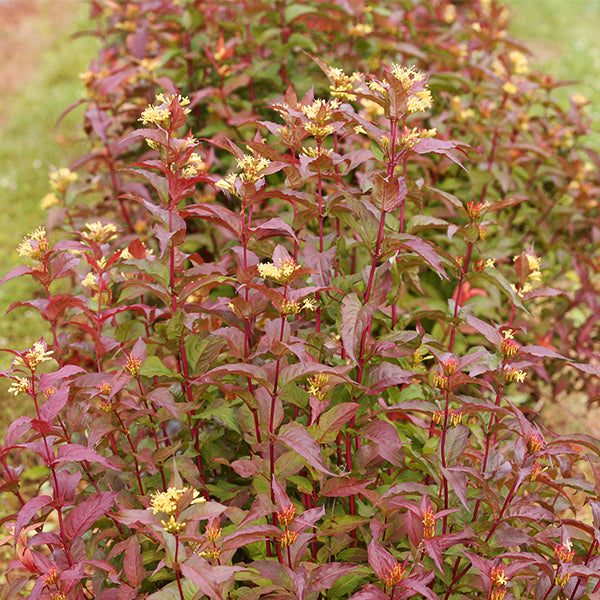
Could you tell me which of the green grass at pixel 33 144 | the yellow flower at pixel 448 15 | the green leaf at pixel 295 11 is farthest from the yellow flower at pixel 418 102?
the green grass at pixel 33 144

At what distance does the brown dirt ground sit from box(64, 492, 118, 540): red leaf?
6842 mm

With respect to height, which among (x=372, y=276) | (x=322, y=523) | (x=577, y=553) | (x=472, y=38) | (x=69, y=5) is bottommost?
(x=577, y=553)

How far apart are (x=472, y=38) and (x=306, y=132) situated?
259 centimetres

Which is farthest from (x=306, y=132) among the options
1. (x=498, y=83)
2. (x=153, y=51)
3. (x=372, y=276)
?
(x=153, y=51)

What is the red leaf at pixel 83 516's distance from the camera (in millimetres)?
1367

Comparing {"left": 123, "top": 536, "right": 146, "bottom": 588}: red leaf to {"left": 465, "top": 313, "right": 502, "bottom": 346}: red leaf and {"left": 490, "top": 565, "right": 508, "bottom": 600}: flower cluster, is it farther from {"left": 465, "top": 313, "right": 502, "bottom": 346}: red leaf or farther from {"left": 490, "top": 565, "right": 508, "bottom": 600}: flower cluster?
{"left": 465, "top": 313, "right": 502, "bottom": 346}: red leaf

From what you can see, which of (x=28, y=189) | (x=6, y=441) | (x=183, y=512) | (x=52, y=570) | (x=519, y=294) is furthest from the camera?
(x=28, y=189)

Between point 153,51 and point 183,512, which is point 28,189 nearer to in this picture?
point 153,51

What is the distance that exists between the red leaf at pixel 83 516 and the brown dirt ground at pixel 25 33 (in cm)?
684

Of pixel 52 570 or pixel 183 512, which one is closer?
pixel 183 512

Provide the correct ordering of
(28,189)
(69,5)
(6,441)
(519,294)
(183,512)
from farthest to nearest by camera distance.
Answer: (69,5), (28,189), (519,294), (6,441), (183,512)

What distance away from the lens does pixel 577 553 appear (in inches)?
59.2

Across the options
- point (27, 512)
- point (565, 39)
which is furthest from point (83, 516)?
point (565, 39)

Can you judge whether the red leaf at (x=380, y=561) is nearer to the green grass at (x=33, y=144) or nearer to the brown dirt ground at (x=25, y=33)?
the green grass at (x=33, y=144)
